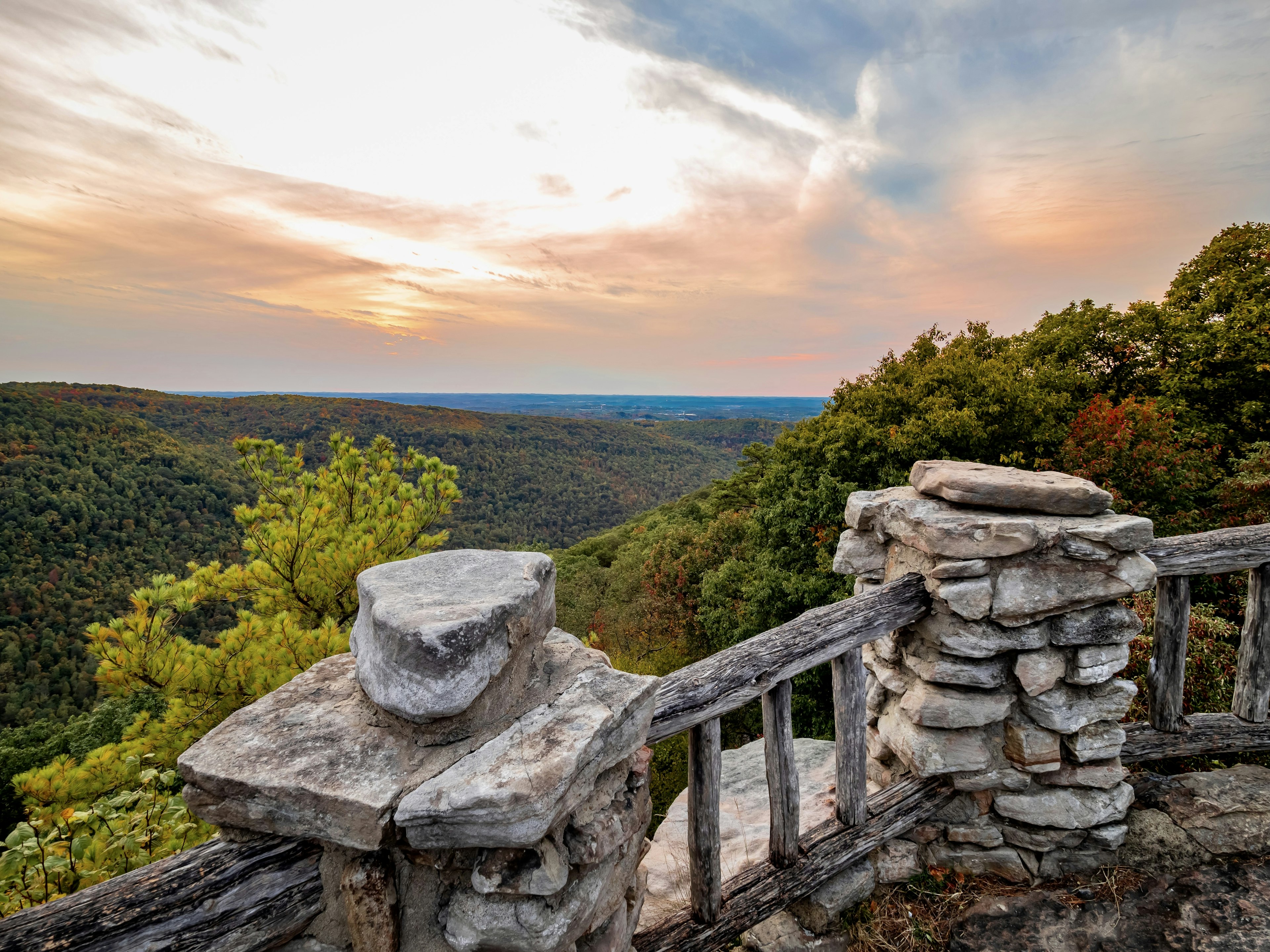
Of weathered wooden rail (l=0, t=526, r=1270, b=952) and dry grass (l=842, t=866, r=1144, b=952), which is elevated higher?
weathered wooden rail (l=0, t=526, r=1270, b=952)

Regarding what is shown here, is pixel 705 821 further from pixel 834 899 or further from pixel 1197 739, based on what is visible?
pixel 1197 739

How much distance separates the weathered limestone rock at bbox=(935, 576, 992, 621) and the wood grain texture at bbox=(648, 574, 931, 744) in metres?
0.22

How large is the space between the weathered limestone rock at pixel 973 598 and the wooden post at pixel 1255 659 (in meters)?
2.24

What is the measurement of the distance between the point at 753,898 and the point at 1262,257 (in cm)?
1845

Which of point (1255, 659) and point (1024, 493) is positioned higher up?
point (1024, 493)

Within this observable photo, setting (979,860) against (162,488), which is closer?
(979,860)

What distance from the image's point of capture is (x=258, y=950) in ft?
5.39

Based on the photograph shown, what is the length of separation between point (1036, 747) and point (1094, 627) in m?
0.77

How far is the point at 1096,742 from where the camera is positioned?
3283 millimetres

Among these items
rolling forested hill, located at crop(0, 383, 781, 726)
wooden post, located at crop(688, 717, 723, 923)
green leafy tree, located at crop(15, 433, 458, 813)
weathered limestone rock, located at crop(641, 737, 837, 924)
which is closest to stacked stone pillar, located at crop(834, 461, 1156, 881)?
weathered limestone rock, located at crop(641, 737, 837, 924)

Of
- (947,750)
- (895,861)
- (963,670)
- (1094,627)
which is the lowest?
(895,861)

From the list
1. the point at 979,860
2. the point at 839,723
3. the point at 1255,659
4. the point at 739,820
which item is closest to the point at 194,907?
the point at 839,723

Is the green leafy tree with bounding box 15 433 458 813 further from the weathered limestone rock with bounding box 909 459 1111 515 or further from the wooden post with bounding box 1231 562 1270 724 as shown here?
the wooden post with bounding box 1231 562 1270 724

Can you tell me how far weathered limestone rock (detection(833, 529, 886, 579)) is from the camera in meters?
3.84
